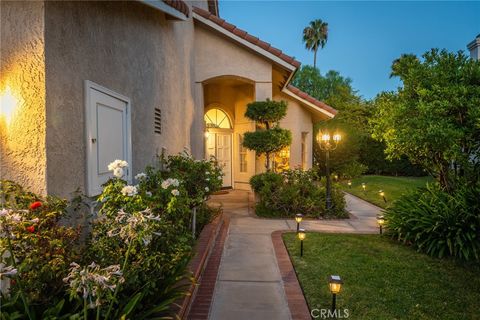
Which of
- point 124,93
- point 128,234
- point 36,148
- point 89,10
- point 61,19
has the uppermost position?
point 89,10

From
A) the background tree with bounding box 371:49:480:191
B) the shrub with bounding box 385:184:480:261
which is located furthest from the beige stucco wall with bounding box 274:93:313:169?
the shrub with bounding box 385:184:480:261

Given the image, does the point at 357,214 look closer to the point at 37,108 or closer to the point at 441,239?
→ the point at 441,239

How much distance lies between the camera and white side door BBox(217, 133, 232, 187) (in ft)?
45.6

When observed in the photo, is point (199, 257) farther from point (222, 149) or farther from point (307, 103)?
point (307, 103)

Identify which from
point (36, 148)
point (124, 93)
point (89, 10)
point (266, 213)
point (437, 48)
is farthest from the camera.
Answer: point (266, 213)

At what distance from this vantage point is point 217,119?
14023mm

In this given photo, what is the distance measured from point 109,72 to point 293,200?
6.30m

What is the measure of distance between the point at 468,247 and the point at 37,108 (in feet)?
22.1

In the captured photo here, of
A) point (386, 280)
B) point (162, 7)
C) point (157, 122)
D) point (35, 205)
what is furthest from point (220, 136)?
point (35, 205)

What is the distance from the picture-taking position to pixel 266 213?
9.23 m

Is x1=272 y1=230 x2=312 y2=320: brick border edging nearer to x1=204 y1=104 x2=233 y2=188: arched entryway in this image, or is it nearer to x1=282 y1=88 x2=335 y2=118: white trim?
x1=204 y1=104 x2=233 y2=188: arched entryway

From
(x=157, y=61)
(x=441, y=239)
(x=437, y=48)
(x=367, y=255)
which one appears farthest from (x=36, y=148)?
(x=437, y=48)

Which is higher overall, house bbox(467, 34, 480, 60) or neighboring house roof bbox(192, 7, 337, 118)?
house bbox(467, 34, 480, 60)

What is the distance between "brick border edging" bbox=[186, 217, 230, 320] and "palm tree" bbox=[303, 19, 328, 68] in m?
43.9
